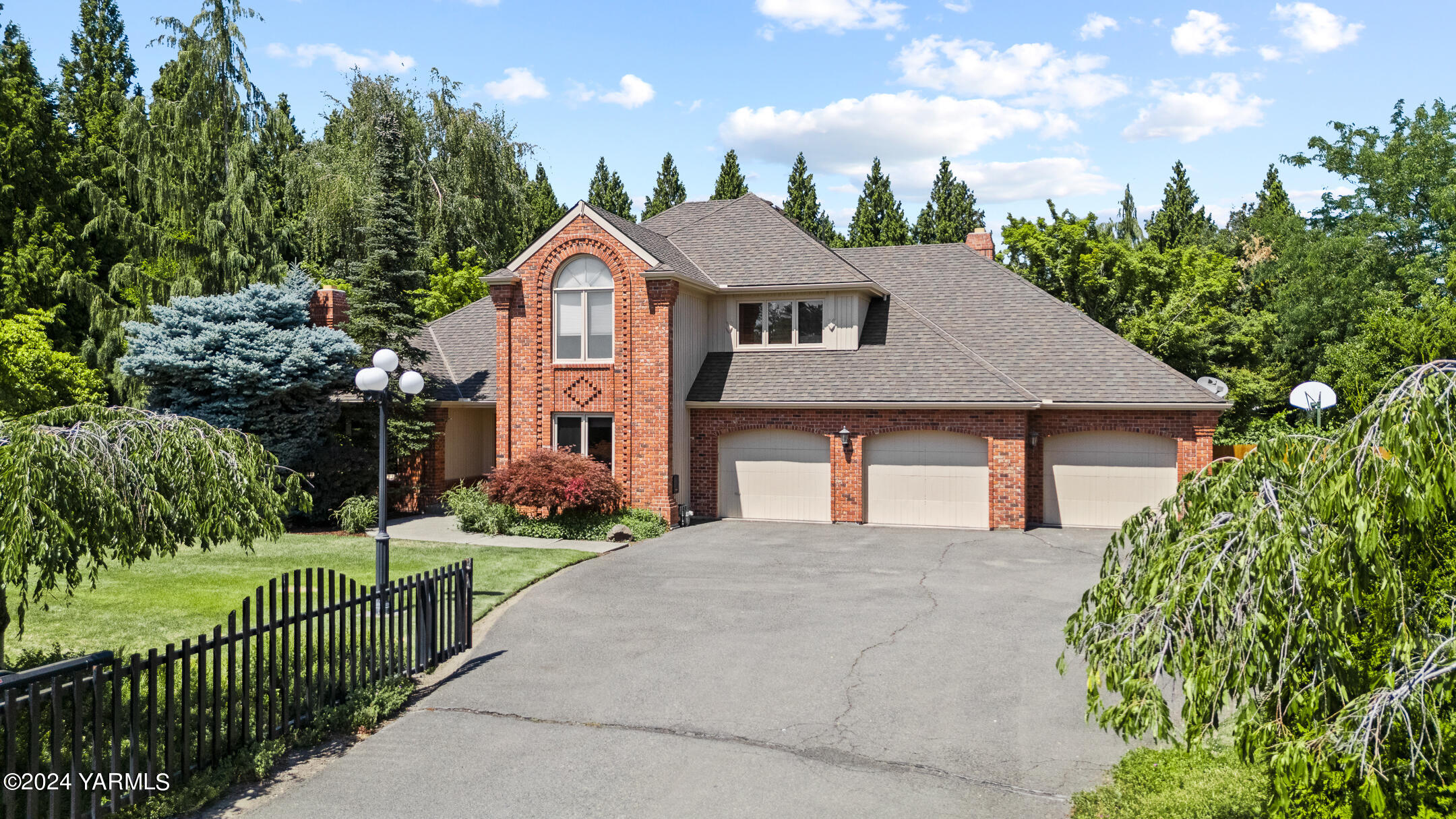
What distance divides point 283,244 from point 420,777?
3493 centimetres

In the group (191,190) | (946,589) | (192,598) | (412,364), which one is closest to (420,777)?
(192,598)

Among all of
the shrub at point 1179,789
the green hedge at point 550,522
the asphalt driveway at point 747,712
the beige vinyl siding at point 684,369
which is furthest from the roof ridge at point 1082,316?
the shrub at point 1179,789

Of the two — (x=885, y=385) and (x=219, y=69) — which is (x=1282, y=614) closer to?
(x=885, y=385)

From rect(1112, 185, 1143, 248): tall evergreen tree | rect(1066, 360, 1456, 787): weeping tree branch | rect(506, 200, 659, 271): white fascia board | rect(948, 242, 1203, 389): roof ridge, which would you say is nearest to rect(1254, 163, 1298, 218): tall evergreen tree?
rect(1112, 185, 1143, 248): tall evergreen tree

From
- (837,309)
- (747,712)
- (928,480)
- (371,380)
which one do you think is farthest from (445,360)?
(747,712)

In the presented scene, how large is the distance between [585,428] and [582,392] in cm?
88

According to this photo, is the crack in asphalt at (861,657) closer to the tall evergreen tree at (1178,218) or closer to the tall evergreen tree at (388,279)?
the tall evergreen tree at (388,279)

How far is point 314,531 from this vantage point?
20422mm

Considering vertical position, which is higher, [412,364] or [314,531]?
[412,364]

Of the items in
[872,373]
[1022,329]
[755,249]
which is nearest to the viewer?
[872,373]

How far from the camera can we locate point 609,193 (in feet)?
167

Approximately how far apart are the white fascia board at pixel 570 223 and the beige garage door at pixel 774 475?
497 centimetres

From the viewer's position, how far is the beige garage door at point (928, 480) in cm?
2117

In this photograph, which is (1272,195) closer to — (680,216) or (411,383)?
(680,216)
